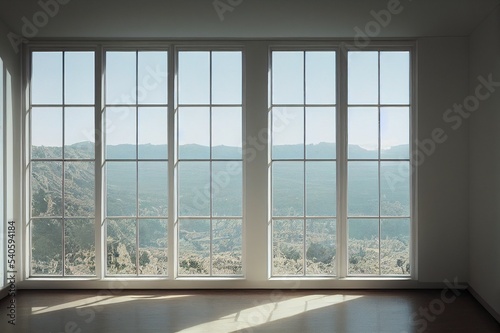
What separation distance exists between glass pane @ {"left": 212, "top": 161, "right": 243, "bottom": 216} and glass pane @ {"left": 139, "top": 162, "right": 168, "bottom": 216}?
0.54m

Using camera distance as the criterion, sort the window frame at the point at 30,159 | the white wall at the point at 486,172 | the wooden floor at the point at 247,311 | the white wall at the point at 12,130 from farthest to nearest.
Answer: the window frame at the point at 30,159 → the white wall at the point at 12,130 → the white wall at the point at 486,172 → the wooden floor at the point at 247,311

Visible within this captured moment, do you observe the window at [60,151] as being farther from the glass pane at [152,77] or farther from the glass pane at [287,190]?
the glass pane at [287,190]

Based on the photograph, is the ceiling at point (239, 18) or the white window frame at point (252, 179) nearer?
the ceiling at point (239, 18)

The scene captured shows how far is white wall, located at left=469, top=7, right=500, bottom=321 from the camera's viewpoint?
4746mm

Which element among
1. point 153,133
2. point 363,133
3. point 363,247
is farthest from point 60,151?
point 363,247

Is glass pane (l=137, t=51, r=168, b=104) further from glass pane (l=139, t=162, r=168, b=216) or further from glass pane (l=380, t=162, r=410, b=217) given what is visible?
glass pane (l=380, t=162, r=410, b=217)

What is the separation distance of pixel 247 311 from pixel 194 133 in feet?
6.58

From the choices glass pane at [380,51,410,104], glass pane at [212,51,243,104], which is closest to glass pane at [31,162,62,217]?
glass pane at [212,51,243,104]

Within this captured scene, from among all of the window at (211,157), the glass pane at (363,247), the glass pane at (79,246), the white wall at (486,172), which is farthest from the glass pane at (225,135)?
the white wall at (486,172)

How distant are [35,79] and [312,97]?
3035mm

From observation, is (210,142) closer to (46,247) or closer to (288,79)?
(288,79)

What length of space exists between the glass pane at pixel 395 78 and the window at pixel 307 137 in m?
0.54

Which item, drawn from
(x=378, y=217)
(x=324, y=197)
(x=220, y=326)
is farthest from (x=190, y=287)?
(x=378, y=217)

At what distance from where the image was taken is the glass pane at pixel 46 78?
5727 mm
